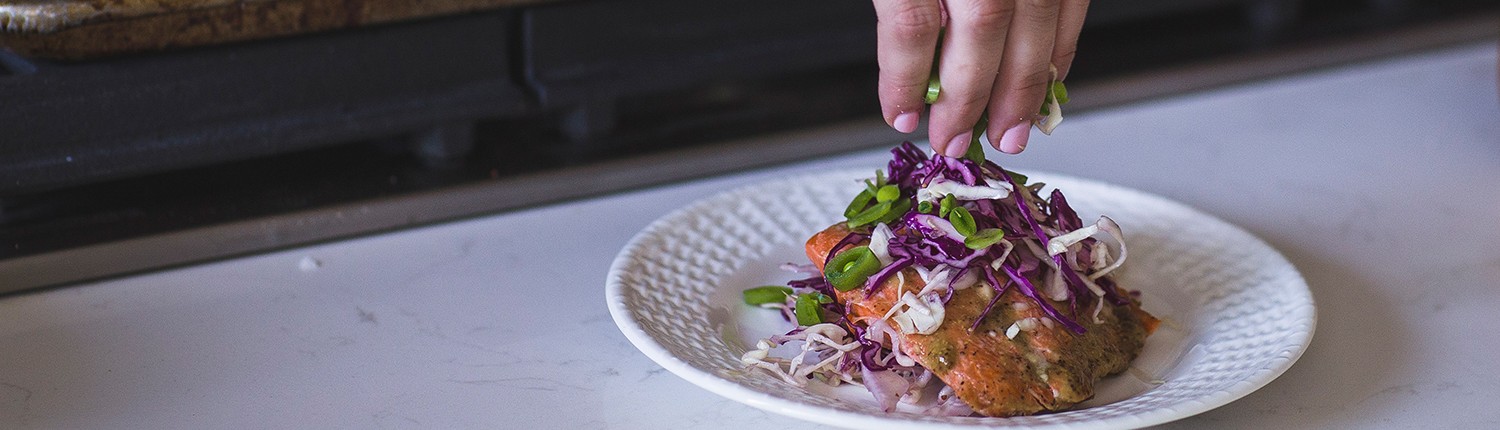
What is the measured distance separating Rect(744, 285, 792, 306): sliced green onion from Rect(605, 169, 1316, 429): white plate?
0.04ft

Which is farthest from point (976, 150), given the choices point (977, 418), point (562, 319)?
point (562, 319)

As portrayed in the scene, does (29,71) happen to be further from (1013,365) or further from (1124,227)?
(1124,227)

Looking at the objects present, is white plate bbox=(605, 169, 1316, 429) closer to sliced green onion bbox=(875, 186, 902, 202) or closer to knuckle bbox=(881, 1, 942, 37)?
sliced green onion bbox=(875, 186, 902, 202)

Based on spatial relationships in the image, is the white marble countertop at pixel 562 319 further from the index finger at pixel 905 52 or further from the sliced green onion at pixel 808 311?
the index finger at pixel 905 52

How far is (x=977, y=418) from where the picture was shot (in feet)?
3.06

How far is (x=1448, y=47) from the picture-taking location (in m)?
2.09

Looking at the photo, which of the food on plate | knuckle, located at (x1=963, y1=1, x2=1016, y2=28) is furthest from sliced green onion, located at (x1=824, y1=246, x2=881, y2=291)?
knuckle, located at (x1=963, y1=1, x2=1016, y2=28)

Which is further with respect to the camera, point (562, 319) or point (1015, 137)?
point (562, 319)

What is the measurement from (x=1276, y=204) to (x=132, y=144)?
1.28m

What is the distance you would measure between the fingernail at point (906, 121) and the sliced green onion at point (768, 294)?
0.70 ft

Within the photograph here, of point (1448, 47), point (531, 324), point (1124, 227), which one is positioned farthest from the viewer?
point (1448, 47)

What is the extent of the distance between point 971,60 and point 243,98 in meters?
0.77

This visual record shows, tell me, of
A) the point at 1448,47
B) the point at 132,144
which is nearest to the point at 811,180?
the point at 132,144

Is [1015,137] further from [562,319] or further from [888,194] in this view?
[562,319]
